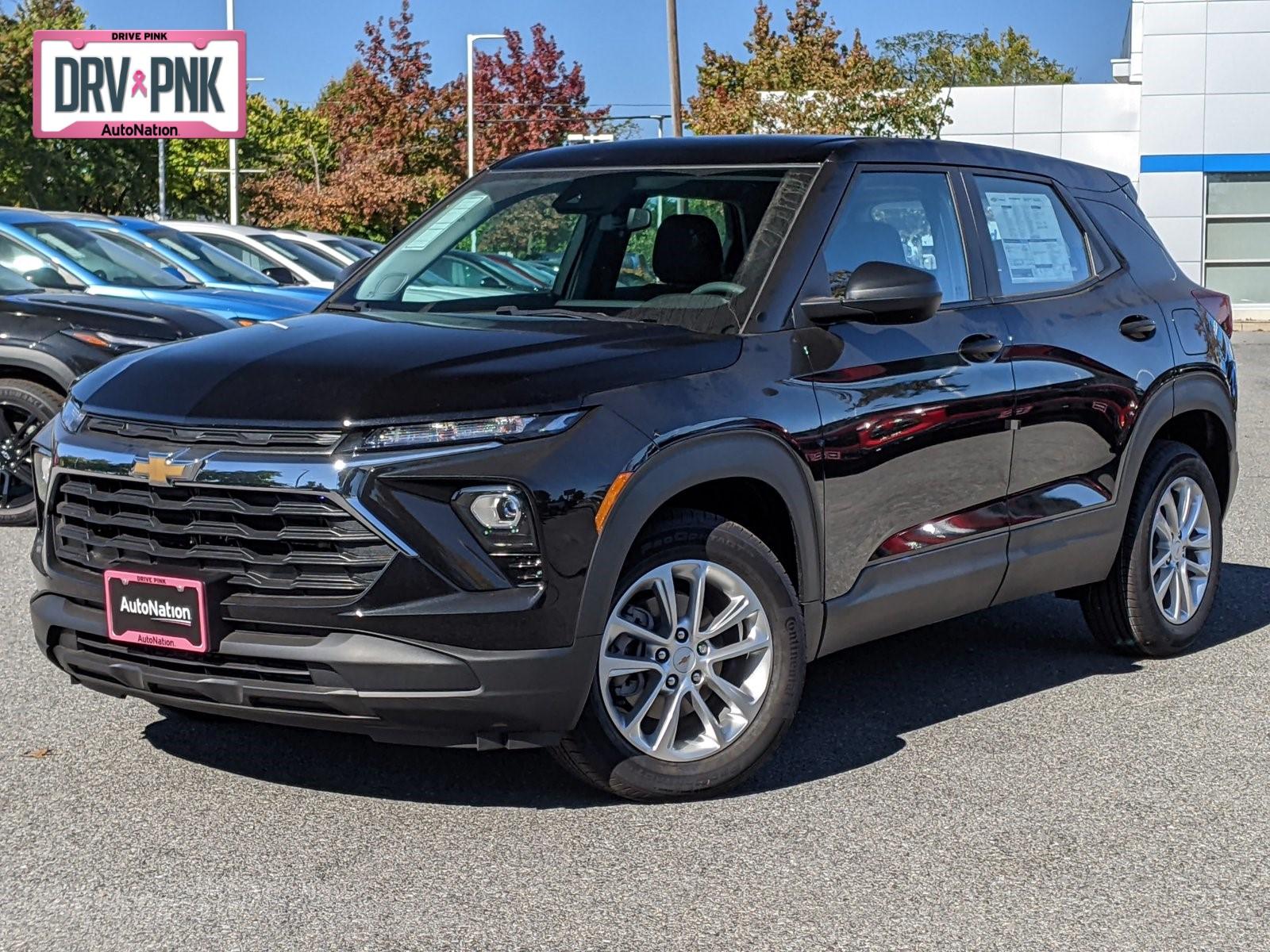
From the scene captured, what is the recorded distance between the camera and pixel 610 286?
5.56 meters

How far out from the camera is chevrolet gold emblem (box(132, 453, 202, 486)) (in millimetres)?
4328

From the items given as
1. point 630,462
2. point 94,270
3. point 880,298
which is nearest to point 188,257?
point 94,270

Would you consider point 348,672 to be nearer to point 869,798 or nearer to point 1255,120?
point 869,798

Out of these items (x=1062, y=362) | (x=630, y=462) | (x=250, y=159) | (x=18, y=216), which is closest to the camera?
(x=630, y=462)

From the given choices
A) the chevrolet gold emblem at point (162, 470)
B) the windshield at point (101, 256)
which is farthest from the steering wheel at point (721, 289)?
the windshield at point (101, 256)

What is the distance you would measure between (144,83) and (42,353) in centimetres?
2444

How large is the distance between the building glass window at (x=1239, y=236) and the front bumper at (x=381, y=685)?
3722 cm

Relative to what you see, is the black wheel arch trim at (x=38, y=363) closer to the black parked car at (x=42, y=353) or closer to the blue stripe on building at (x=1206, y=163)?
the black parked car at (x=42, y=353)

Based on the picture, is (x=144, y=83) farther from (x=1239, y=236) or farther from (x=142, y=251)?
(x=1239, y=236)

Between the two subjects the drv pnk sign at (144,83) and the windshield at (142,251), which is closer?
the windshield at (142,251)

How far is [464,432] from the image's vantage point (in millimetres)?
4266

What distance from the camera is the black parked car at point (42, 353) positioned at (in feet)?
30.9

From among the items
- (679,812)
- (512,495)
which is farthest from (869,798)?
(512,495)

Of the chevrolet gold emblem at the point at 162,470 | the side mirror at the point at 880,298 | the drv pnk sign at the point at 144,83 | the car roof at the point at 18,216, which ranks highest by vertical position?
the drv pnk sign at the point at 144,83
